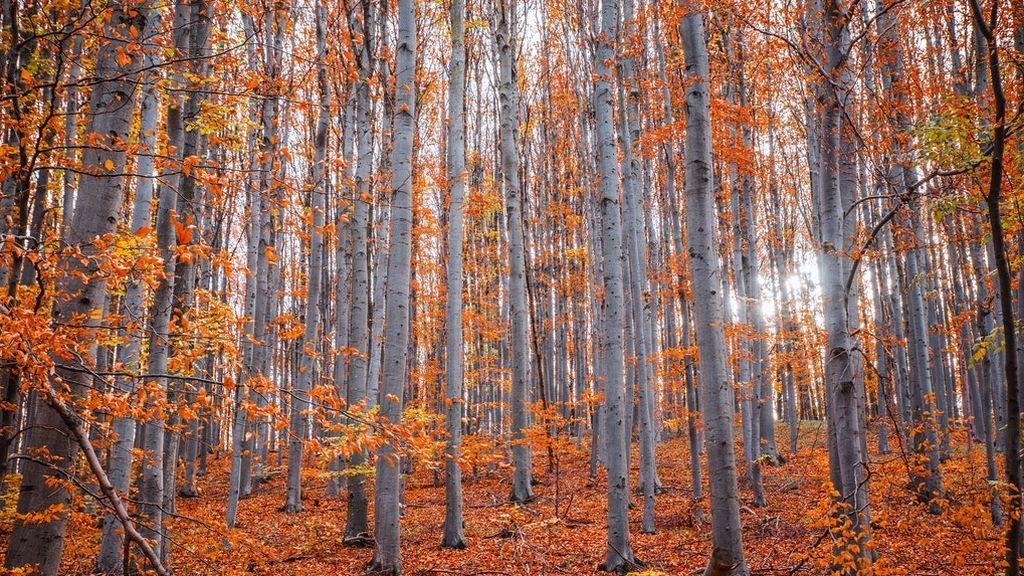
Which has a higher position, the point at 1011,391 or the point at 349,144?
the point at 349,144

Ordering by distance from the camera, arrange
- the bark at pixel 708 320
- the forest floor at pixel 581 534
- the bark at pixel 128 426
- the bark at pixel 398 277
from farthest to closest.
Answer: the bark at pixel 398 277 < the forest floor at pixel 581 534 < the bark at pixel 128 426 < the bark at pixel 708 320

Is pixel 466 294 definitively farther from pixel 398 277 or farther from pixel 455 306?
pixel 398 277

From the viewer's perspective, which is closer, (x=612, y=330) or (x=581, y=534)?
(x=612, y=330)

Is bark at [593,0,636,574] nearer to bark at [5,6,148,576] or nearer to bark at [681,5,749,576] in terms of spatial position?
bark at [681,5,749,576]

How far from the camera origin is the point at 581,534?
910 centimetres

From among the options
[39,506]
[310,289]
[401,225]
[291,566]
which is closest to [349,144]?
[310,289]

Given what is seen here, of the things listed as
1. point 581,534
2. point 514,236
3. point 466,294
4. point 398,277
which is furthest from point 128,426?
point 466,294

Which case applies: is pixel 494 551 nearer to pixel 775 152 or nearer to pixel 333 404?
pixel 333 404

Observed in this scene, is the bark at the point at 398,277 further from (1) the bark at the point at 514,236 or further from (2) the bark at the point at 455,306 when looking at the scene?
(1) the bark at the point at 514,236

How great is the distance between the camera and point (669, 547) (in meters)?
7.94

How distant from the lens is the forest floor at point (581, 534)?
5477 mm

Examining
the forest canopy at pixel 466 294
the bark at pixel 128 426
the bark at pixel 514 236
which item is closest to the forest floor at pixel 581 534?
the forest canopy at pixel 466 294

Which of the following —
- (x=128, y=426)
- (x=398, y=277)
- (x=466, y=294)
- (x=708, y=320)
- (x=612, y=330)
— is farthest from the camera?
(x=466, y=294)

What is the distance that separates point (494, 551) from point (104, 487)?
6736 mm
